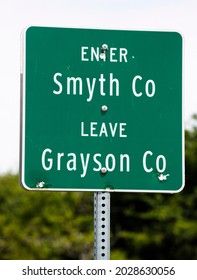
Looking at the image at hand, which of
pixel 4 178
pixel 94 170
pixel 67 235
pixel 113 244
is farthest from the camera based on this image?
pixel 4 178

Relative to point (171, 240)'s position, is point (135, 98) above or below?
above

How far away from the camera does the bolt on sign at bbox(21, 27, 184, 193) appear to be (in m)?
4.93

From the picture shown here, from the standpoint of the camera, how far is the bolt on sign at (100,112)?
4.93m

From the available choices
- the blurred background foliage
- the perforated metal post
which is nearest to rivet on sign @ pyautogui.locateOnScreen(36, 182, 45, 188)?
the perforated metal post

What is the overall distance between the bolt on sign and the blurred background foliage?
35.6 meters

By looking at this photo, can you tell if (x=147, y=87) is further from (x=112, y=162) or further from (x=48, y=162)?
(x=48, y=162)

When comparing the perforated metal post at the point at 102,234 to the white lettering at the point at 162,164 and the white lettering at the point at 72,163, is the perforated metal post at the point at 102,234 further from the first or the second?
the white lettering at the point at 162,164

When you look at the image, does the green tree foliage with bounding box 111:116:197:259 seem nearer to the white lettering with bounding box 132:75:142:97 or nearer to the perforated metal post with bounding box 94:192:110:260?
the white lettering with bounding box 132:75:142:97

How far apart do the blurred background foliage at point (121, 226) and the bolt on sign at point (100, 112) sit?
3562 centimetres

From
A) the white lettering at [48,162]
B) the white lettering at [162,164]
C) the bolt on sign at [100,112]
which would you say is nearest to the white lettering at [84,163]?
the bolt on sign at [100,112]
